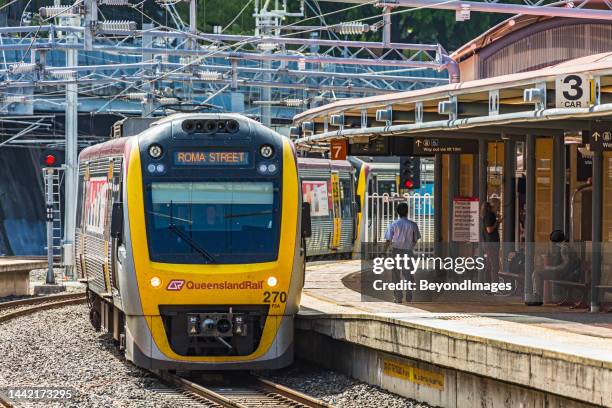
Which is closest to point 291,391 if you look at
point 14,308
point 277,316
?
point 277,316

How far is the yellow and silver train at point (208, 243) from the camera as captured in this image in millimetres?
17406

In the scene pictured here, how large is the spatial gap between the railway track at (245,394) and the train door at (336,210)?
2216 centimetres

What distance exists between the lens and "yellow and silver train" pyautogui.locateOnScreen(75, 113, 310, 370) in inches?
685

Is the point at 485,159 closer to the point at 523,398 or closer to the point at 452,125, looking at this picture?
the point at 452,125

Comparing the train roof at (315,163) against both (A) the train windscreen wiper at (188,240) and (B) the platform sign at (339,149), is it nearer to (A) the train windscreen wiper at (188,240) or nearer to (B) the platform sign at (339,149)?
(B) the platform sign at (339,149)

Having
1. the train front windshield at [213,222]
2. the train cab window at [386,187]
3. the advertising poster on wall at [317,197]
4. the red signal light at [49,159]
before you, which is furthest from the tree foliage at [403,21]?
the train front windshield at [213,222]

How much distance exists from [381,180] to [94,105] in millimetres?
15894

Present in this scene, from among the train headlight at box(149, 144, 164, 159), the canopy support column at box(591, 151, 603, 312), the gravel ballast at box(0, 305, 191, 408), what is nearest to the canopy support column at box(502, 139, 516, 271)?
the canopy support column at box(591, 151, 603, 312)

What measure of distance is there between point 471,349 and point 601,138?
5057 mm

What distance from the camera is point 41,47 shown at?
98.6ft

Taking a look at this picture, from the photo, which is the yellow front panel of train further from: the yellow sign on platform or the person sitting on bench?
the person sitting on bench

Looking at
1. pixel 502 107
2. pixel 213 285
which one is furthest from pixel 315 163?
pixel 213 285

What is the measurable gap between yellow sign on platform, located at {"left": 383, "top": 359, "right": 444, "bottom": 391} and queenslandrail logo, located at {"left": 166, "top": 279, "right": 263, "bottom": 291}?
1.82 m

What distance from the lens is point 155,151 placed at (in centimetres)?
1792
